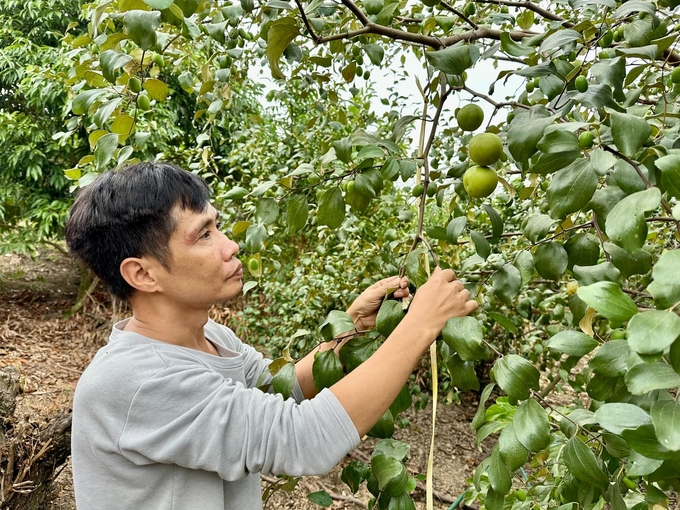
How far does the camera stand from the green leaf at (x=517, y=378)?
740mm

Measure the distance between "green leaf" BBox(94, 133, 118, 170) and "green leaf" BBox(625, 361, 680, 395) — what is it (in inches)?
37.7

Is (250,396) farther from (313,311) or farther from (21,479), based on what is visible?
(313,311)

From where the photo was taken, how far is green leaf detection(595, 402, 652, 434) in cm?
60

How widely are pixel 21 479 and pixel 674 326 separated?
2.26 metres

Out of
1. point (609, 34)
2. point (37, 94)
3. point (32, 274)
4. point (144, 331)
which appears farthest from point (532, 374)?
point (32, 274)

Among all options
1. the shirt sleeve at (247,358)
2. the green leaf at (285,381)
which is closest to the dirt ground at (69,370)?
the shirt sleeve at (247,358)

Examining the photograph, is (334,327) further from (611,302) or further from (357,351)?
(611,302)

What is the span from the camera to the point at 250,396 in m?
1.03

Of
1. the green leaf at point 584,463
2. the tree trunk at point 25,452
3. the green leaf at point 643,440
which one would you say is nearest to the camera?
the green leaf at point 643,440

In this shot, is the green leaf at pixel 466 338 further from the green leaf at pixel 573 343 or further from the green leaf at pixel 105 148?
the green leaf at pixel 105 148

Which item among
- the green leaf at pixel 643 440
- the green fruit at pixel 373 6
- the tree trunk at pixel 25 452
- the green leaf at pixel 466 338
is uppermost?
the green fruit at pixel 373 6

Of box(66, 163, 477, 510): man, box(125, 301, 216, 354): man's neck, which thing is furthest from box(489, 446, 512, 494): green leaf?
box(125, 301, 216, 354): man's neck

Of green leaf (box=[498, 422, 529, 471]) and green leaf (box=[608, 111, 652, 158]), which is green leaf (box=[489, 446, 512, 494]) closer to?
green leaf (box=[498, 422, 529, 471])

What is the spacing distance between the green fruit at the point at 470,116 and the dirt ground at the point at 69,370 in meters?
1.94
